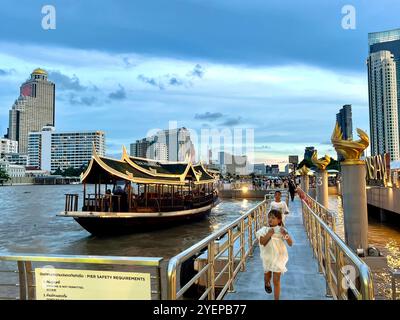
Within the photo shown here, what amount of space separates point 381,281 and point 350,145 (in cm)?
407

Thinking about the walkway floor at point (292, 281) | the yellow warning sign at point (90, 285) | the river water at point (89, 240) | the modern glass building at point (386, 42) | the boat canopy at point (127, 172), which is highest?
the modern glass building at point (386, 42)

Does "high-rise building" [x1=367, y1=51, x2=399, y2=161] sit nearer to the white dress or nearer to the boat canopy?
the boat canopy

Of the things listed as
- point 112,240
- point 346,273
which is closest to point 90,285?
point 346,273

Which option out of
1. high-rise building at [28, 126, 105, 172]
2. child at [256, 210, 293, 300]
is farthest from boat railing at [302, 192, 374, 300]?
high-rise building at [28, 126, 105, 172]

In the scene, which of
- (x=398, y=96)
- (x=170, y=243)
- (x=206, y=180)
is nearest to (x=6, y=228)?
(x=170, y=243)

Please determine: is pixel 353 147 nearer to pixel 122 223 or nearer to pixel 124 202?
pixel 122 223

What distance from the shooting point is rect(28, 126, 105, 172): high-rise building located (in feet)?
559

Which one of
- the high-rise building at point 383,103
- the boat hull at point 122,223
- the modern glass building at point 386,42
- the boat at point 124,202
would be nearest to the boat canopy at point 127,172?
the boat at point 124,202

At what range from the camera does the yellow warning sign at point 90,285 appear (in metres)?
3.12

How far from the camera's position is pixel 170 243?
2120cm

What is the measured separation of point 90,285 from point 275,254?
106 inches

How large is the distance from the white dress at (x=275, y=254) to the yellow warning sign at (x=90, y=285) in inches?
95.7

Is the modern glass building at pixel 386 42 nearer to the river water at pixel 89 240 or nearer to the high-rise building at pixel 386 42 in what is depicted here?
the high-rise building at pixel 386 42
